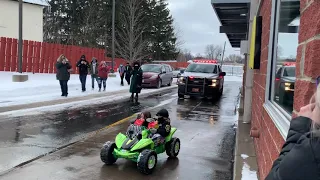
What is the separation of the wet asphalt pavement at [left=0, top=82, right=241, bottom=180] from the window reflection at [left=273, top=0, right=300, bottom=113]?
2.33m

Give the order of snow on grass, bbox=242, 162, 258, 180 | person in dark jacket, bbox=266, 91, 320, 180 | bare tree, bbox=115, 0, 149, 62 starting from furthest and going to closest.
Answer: bare tree, bbox=115, 0, 149, 62, snow on grass, bbox=242, 162, 258, 180, person in dark jacket, bbox=266, 91, 320, 180

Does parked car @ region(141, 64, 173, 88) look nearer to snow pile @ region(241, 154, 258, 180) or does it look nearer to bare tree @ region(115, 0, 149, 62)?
bare tree @ region(115, 0, 149, 62)

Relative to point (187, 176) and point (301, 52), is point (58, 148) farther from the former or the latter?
point (301, 52)

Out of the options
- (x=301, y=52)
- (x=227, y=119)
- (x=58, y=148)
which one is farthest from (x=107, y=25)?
(x=301, y=52)

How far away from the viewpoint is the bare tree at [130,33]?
4034cm

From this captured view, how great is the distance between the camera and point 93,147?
664 centimetres

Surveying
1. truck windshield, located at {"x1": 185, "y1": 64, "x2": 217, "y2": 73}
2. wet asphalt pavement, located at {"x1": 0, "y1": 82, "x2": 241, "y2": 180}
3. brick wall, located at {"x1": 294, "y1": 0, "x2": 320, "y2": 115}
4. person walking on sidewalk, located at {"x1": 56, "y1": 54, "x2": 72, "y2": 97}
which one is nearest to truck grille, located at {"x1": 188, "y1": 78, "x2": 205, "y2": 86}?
truck windshield, located at {"x1": 185, "y1": 64, "x2": 217, "y2": 73}

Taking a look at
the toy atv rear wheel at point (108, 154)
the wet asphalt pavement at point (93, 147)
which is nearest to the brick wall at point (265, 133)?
the wet asphalt pavement at point (93, 147)

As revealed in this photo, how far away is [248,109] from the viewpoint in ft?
29.1

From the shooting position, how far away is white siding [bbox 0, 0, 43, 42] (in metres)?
32.3

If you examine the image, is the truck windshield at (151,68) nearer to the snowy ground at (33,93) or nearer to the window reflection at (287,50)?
the snowy ground at (33,93)

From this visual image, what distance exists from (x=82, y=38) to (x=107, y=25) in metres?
4.12

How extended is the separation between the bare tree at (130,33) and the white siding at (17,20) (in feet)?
33.4

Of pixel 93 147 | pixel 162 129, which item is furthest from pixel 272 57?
pixel 93 147
